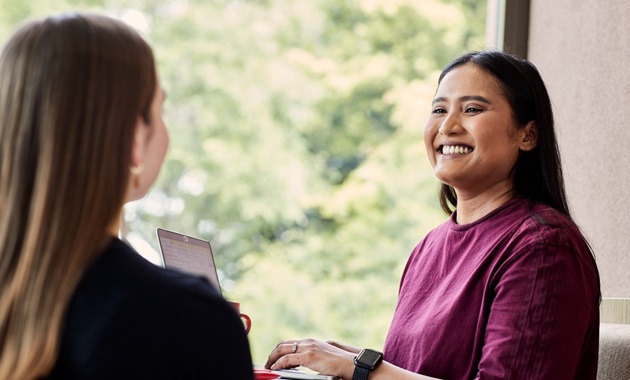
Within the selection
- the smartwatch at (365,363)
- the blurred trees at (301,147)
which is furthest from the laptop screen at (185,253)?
the blurred trees at (301,147)

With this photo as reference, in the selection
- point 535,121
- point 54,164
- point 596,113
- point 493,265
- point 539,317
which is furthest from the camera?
point 596,113

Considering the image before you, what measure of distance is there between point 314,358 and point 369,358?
0.11 meters

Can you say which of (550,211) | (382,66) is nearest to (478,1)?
(382,66)

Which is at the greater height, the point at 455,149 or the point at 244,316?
the point at 455,149

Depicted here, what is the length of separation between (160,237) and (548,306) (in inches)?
25.9

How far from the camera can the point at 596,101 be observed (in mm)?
2195

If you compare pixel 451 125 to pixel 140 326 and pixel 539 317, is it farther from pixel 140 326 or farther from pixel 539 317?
pixel 140 326

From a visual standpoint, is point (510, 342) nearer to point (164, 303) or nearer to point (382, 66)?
point (164, 303)

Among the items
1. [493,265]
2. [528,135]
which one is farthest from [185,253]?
[528,135]

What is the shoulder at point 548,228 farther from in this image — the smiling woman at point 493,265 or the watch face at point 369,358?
the watch face at point 369,358

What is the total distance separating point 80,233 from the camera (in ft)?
2.92

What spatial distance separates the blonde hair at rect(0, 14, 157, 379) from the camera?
878 mm

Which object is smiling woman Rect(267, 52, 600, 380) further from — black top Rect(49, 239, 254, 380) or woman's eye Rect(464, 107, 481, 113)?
black top Rect(49, 239, 254, 380)

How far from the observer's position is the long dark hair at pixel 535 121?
5.77ft
